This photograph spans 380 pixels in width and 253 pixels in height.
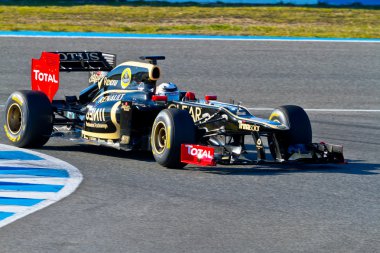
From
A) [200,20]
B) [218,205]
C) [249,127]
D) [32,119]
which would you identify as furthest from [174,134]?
[200,20]

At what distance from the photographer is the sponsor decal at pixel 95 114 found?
10.9 m

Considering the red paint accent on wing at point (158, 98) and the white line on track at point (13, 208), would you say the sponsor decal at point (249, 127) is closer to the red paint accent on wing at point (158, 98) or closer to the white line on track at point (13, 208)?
the red paint accent on wing at point (158, 98)

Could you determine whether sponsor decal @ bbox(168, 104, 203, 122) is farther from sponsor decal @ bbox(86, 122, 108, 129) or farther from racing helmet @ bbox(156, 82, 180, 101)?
sponsor decal @ bbox(86, 122, 108, 129)

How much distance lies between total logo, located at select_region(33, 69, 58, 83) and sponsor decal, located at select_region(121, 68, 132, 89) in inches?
39.7

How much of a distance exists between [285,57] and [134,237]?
13648 mm

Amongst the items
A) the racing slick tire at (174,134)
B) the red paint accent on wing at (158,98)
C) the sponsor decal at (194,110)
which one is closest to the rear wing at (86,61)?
the red paint accent on wing at (158,98)

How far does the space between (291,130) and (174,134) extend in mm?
1435

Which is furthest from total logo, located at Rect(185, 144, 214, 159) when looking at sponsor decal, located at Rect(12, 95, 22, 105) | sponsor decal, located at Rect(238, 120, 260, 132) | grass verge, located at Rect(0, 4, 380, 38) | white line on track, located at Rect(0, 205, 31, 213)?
grass verge, located at Rect(0, 4, 380, 38)

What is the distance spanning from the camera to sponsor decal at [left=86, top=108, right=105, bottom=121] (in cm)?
1094

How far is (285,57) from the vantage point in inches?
795

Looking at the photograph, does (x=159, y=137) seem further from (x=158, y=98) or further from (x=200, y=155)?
(x=200, y=155)

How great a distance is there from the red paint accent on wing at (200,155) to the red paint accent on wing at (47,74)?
2.94 m

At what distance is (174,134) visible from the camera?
957cm

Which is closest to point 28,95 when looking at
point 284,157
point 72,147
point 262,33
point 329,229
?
point 72,147
